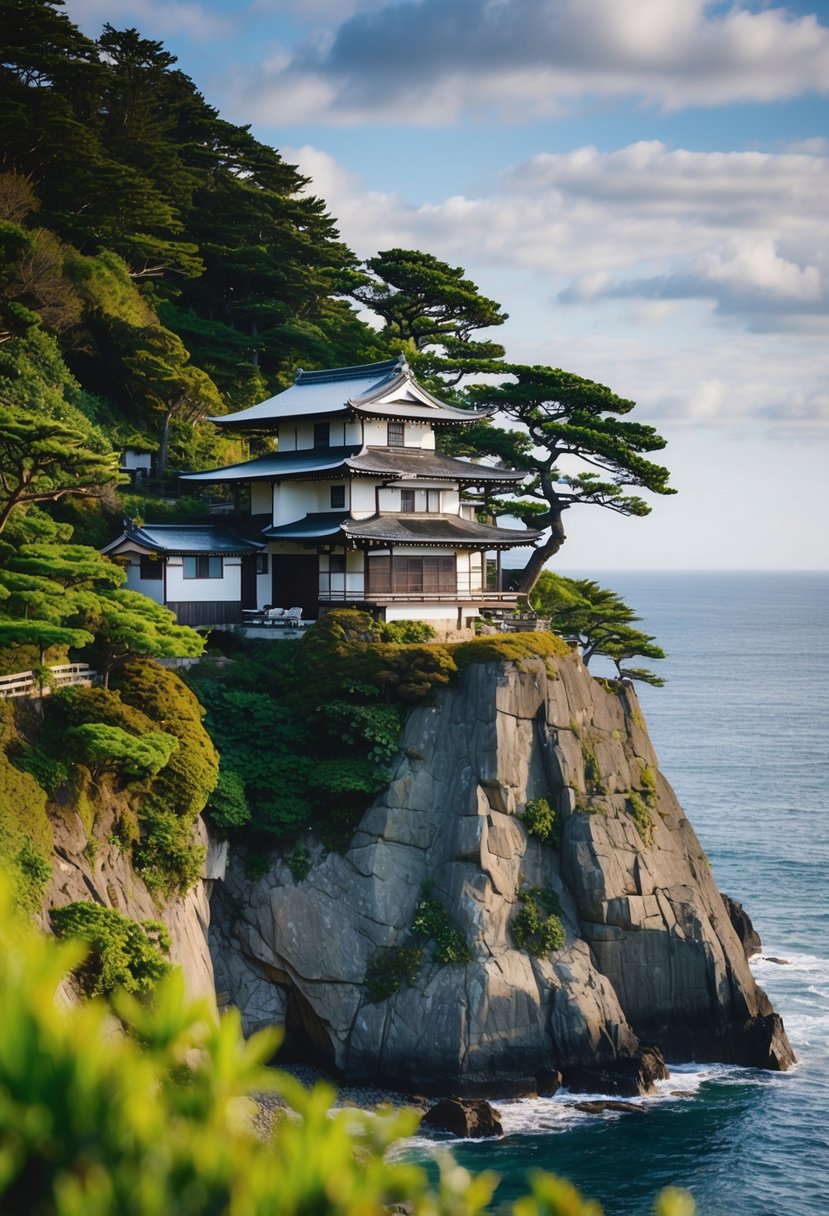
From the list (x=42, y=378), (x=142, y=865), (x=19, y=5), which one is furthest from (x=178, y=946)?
(x=19, y=5)

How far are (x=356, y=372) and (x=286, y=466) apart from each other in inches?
217

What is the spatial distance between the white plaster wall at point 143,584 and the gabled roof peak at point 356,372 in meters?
11.3

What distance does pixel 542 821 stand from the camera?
4028 centimetres

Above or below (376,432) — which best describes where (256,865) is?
below

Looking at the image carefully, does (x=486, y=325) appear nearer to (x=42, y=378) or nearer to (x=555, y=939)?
(x=42, y=378)

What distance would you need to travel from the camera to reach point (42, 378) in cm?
Result: 4928

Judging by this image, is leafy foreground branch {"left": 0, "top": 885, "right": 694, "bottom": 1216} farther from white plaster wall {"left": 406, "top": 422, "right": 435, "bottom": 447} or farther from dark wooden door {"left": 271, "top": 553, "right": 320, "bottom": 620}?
white plaster wall {"left": 406, "top": 422, "right": 435, "bottom": 447}

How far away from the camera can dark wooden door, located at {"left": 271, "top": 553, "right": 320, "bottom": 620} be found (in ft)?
152

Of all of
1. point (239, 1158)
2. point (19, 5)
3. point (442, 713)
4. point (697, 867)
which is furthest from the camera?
point (19, 5)

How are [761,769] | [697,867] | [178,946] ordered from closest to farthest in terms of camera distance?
[178,946]
[697,867]
[761,769]

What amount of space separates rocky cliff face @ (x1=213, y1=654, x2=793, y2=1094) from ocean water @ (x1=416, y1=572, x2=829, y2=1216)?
1801mm

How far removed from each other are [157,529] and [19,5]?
30.3 metres

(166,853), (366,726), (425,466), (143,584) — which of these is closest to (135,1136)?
(166,853)

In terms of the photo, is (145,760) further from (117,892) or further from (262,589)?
(262,589)
